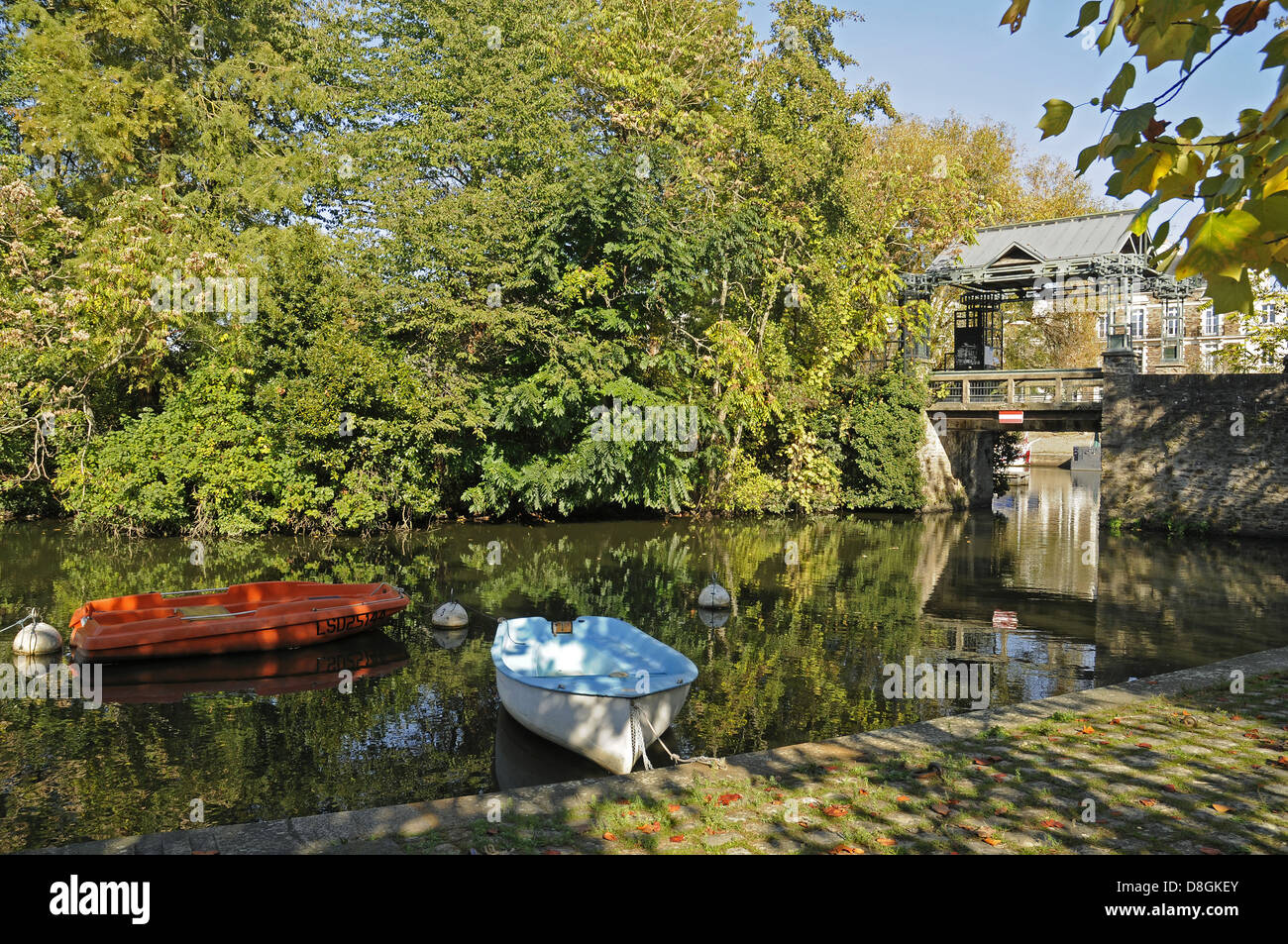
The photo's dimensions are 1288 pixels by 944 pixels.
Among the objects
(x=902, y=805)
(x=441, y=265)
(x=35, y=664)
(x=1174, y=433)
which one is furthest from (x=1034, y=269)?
(x=35, y=664)

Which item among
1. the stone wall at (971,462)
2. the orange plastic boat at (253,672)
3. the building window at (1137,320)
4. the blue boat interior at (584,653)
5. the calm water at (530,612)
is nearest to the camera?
the calm water at (530,612)

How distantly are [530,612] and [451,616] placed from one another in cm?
168

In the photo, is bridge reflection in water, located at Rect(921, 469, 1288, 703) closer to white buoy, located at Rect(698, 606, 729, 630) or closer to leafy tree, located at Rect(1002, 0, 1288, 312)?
white buoy, located at Rect(698, 606, 729, 630)

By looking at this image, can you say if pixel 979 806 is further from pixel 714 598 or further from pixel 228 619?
pixel 228 619

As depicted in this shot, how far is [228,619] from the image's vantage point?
541 inches

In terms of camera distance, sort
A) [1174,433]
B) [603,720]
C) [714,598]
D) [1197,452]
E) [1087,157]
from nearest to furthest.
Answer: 1. [1087,157]
2. [603,720]
3. [714,598]
4. [1197,452]
5. [1174,433]

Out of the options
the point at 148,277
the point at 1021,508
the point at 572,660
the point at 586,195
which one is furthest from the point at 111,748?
the point at 1021,508

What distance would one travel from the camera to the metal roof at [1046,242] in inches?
1367

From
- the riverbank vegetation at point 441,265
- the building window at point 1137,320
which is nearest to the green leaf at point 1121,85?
the riverbank vegetation at point 441,265

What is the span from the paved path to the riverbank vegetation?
810 inches

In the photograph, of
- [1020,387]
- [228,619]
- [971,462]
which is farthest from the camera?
[971,462]

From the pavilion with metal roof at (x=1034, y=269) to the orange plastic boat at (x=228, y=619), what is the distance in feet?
87.3

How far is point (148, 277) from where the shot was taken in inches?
912

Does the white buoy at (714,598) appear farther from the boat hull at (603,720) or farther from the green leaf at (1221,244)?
the green leaf at (1221,244)
